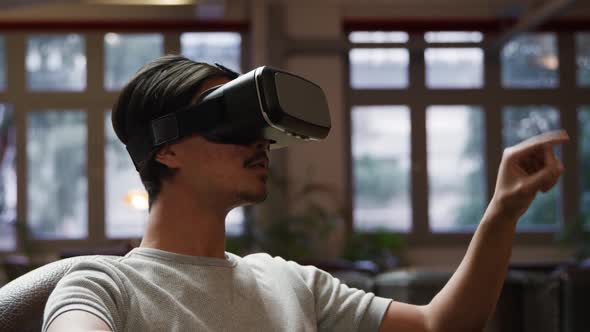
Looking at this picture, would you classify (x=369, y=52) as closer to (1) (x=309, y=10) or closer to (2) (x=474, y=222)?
(1) (x=309, y=10)

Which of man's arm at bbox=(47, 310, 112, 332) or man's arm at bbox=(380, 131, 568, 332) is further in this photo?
man's arm at bbox=(380, 131, 568, 332)

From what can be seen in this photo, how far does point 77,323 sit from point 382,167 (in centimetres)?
883

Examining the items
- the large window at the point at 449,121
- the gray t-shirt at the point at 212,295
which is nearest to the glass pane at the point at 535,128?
the large window at the point at 449,121

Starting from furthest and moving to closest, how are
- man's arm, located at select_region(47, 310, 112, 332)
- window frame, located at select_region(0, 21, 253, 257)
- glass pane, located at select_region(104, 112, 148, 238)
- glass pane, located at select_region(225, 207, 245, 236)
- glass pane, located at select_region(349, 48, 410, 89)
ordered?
glass pane, located at select_region(349, 48, 410, 89) → glass pane, located at select_region(104, 112, 148, 238) → window frame, located at select_region(0, 21, 253, 257) → glass pane, located at select_region(225, 207, 245, 236) → man's arm, located at select_region(47, 310, 112, 332)

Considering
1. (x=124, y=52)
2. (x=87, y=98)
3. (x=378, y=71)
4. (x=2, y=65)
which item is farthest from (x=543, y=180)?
(x=2, y=65)

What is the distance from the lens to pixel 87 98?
368 inches

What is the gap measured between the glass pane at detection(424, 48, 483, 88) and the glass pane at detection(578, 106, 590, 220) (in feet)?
3.93

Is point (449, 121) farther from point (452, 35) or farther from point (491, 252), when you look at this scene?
point (491, 252)

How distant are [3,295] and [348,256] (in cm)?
780

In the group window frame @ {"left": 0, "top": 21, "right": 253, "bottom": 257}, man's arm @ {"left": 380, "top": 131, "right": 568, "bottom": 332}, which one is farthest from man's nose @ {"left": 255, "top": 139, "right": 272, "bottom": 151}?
window frame @ {"left": 0, "top": 21, "right": 253, "bottom": 257}

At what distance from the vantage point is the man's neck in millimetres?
1275

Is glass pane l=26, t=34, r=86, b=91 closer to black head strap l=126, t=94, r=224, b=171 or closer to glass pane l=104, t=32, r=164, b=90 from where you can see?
glass pane l=104, t=32, r=164, b=90

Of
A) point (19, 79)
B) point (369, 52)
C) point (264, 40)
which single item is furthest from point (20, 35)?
point (369, 52)

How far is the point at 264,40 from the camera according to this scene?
8.98 meters
